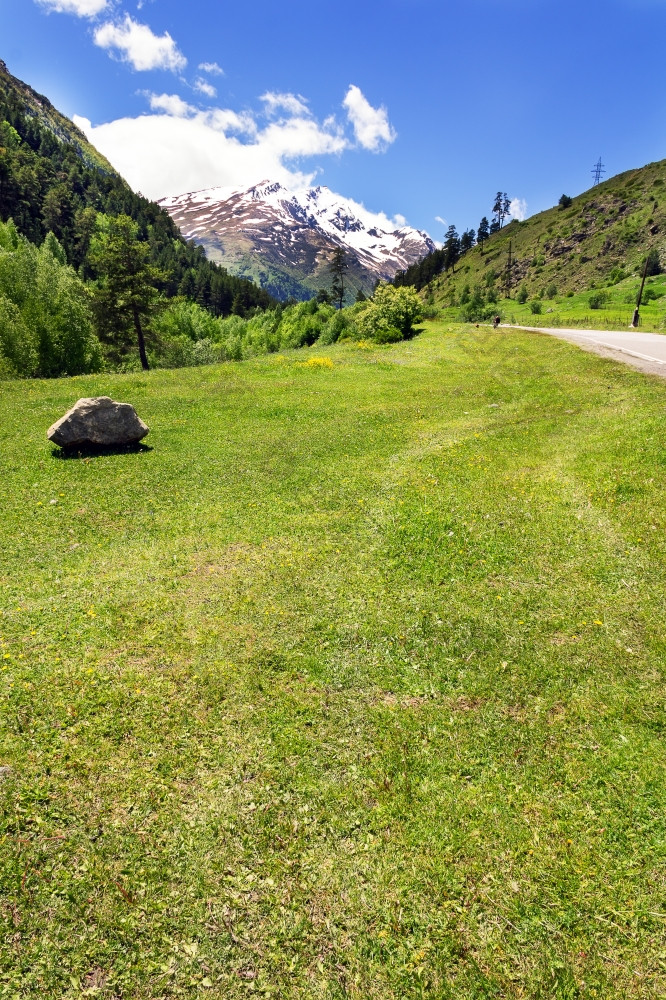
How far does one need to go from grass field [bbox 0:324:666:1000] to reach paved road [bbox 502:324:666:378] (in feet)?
57.0

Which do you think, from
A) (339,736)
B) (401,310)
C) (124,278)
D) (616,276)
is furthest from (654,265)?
(339,736)

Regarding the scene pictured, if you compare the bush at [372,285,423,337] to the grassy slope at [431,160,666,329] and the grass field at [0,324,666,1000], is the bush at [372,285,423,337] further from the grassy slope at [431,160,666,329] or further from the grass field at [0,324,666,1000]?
the grass field at [0,324,666,1000]

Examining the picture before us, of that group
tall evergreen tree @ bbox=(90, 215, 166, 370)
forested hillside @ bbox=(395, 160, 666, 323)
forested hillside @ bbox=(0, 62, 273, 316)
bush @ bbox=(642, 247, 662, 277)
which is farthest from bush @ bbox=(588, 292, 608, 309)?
forested hillside @ bbox=(0, 62, 273, 316)

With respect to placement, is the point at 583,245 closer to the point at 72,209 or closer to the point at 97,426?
the point at 97,426

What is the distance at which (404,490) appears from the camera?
1852 cm

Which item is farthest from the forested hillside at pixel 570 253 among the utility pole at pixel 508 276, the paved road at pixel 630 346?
the paved road at pixel 630 346

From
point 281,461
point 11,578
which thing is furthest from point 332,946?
point 281,461

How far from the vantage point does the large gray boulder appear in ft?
71.2

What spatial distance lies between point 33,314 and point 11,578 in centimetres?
4890

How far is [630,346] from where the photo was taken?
130 feet

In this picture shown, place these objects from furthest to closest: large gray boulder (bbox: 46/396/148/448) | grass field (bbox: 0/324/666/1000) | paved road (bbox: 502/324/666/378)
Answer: paved road (bbox: 502/324/666/378), large gray boulder (bbox: 46/396/148/448), grass field (bbox: 0/324/666/1000)

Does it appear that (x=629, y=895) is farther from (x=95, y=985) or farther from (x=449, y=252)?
(x=449, y=252)

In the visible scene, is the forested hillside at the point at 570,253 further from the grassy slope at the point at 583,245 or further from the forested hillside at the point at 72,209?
the forested hillside at the point at 72,209

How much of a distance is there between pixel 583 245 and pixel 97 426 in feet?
550
